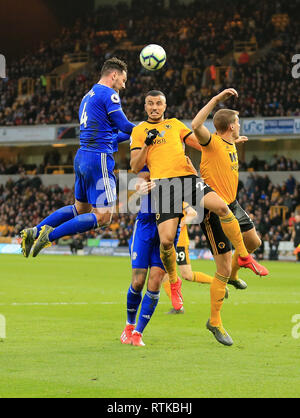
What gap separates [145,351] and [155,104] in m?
2.86

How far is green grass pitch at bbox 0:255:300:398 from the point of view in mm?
6023

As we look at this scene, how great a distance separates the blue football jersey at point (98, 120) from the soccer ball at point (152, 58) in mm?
1400

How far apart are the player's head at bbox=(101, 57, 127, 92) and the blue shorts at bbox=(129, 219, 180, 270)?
1.80 m

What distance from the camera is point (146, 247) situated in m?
8.89

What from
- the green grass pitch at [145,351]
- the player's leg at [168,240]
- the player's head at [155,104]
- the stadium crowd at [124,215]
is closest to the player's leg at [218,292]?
the green grass pitch at [145,351]

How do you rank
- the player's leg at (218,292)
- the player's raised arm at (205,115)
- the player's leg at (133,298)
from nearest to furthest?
the player's raised arm at (205,115), the player's leg at (218,292), the player's leg at (133,298)

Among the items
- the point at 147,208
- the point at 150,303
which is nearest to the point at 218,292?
the point at 150,303

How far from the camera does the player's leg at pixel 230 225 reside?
8.54m

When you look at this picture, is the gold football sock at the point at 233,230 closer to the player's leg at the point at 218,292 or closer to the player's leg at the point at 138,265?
the player's leg at the point at 218,292

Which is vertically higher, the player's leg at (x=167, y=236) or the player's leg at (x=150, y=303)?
the player's leg at (x=167, y=236)

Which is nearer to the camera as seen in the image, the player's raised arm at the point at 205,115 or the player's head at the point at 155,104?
the player's raised arm at the point at 205,115

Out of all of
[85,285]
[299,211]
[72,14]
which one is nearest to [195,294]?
[85,285]

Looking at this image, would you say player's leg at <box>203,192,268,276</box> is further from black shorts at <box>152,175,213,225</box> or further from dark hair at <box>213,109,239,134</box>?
dark hair at <box>213,109,239,134</box>

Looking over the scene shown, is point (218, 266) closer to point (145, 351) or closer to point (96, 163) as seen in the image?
point (145, 351)
